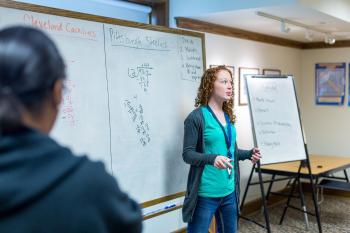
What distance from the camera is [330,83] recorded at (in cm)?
561

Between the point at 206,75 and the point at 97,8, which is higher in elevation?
the point at 97,8

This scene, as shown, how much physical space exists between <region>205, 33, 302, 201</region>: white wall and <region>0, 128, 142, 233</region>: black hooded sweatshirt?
11.2 ft

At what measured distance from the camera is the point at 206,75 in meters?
2.79

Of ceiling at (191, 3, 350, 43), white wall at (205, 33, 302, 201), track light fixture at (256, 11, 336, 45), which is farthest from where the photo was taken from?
white wall at (205, 33, 302, 201)

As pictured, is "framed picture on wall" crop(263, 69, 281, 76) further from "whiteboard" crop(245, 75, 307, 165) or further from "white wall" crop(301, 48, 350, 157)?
"whiteboard" crop(245, 75, 307, 165)

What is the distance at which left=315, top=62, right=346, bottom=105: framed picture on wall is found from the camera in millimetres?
5512

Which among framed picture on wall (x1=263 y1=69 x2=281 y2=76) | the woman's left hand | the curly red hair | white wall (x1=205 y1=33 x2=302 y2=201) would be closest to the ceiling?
white wall (x1=205 y1=33 x2=302 y2=201)

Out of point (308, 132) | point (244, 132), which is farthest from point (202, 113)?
point (308, 132)

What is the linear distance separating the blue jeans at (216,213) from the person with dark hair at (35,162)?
6.16 ft

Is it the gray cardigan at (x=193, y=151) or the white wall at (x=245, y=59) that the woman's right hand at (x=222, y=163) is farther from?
the white wall at (x=245, y=59)

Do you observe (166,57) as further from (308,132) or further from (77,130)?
(308,132)

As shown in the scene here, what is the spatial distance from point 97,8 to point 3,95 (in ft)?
8.08

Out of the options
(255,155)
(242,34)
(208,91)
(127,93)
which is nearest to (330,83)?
(242,34)

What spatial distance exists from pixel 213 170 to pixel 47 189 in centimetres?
195
